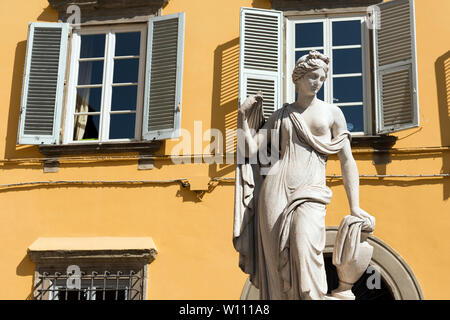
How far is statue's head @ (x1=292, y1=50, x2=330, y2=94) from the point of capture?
6156mm

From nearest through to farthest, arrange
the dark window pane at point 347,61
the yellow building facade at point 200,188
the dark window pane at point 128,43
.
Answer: the yellow building facade at point 200,188 < the dark window pane at point 347,61 < the dark window pane at point 128,43

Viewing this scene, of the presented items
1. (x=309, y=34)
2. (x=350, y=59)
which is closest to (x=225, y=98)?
(x=309, y=34)

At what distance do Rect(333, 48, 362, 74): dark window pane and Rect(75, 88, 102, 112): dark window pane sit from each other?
2.86 m

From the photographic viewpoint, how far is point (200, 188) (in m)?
10.3

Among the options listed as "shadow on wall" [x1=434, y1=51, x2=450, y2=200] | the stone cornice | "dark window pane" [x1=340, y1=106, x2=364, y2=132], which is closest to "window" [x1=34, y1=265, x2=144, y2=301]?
"dark window pane" [x1=340, y1=106, x2=364, y2=132]

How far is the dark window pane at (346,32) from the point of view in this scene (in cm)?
1075

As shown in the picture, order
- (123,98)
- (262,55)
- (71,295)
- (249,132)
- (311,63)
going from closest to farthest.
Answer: (311,63)
(249,132)
(71,295)
(262,55)
(123,98)

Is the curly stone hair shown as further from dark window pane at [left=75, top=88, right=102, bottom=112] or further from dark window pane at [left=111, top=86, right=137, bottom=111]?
dark window pane at [left=75, top=88, right=102, bottom=112]

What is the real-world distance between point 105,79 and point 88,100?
0.33 metres

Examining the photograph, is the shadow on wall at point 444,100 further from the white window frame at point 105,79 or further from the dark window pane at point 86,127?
the dark window pane at point 86,127

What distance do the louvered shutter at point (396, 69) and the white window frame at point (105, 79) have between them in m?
2.78

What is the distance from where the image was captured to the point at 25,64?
36.3ft

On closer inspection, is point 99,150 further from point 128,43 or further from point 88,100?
point 128,43

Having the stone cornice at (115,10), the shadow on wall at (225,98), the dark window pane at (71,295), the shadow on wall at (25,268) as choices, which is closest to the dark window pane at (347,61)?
the shadow on wall at (225,98)
